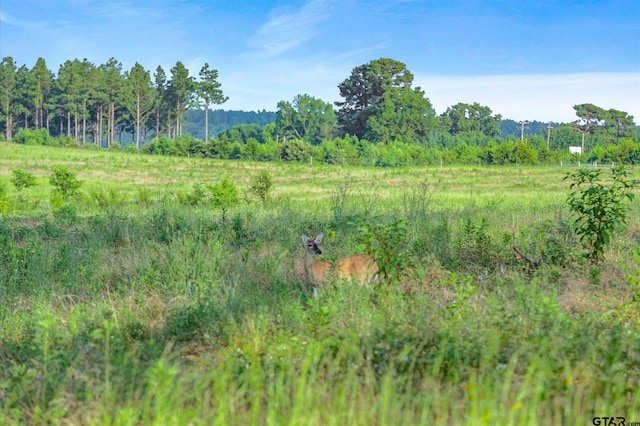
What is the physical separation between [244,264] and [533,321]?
4.35 m

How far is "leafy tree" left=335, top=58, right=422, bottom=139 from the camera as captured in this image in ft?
301

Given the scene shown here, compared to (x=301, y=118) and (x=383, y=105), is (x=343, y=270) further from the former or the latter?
(x=301, y=118)

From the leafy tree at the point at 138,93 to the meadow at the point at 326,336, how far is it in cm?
9184

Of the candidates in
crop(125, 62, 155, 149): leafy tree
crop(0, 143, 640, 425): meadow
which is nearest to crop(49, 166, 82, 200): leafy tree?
crop(0, 143, 640, 425): meadow

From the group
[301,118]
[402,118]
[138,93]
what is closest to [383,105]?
[402,118]

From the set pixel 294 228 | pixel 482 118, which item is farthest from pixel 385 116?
pixel 294 228

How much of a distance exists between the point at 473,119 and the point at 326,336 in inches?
4380

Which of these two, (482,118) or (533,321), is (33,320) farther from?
(482,118)

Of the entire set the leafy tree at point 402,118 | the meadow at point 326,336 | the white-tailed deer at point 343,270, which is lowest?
the meadow at point 326,336

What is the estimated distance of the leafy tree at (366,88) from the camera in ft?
301

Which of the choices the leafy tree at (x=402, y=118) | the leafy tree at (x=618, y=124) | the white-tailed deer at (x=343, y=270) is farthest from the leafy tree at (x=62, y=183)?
the leafy tree at (x=618, y=124)

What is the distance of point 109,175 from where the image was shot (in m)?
40.6

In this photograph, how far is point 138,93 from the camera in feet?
319

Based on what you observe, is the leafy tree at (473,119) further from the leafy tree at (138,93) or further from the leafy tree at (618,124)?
the leafy tree at (138,93)
